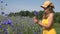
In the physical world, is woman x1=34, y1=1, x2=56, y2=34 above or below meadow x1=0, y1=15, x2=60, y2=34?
above

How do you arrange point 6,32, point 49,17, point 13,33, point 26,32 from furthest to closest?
point 26,32 < point 13,33 < point 6,32 < point 49,17

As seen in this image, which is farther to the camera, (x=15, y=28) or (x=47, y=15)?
(x=15, y=28)

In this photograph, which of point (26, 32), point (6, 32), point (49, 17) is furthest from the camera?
point (26, 32)

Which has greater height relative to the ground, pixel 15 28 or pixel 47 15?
pixel 47 15

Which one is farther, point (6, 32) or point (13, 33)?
point (13, 33)

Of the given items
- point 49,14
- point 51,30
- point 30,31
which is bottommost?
point 30,31

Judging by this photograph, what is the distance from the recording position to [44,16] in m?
5.07

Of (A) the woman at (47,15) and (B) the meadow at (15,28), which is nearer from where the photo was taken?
(A) the woman at (47,15)

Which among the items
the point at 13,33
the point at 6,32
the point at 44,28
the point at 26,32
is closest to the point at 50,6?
the point at 44,28

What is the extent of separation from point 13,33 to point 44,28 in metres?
1.95

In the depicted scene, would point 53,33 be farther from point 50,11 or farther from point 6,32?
point 6,32

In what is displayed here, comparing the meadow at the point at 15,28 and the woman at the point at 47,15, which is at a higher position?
the woman at the point at 47,15

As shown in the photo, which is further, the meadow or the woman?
the meadow

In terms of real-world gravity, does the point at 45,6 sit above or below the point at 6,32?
above
